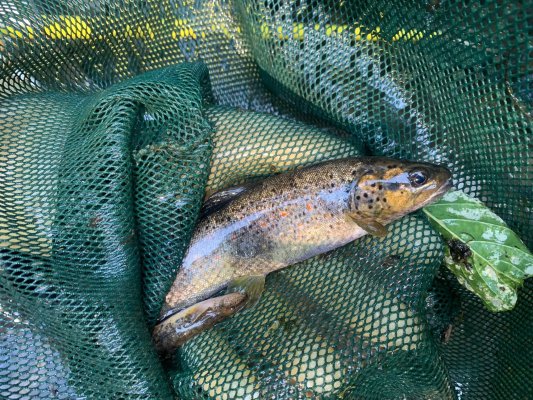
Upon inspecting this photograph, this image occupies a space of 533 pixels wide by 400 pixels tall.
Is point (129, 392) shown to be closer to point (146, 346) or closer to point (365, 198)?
point (146, 346)

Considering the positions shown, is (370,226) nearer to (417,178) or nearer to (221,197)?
(417,178)

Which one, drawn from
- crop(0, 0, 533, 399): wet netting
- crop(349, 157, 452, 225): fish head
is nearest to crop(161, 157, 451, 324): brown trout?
crop(349, 157, 452, 225): fish head

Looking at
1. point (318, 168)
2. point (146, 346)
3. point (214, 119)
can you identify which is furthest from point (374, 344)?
point (214, 119)

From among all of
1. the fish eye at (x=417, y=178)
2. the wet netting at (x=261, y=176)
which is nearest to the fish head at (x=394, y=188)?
the fish eye at (x=417, y=178)

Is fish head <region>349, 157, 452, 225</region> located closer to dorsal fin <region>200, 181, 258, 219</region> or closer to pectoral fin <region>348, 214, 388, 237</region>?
pectoral fin <region>348, 214, 388, 237</region>

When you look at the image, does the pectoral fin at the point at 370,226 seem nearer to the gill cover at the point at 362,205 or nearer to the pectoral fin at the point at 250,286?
the gill cover at the point at 362,205
